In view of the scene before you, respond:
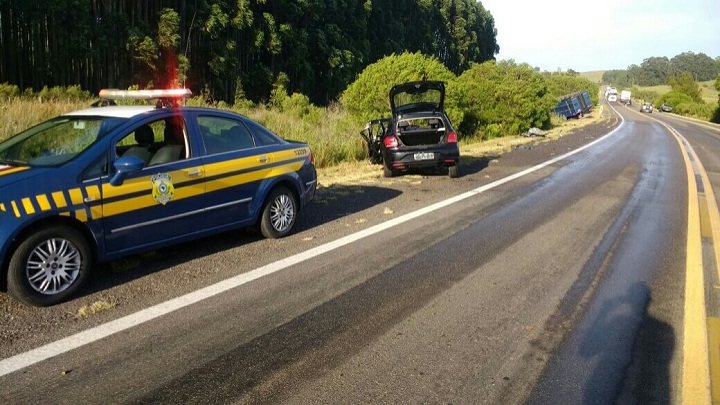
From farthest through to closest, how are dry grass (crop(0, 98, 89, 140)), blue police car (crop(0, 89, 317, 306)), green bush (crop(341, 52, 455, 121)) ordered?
green bush (crop(341, 52, 455, 121))
dry grass (crop(0, 98, 89, 140))
blue police car (crop(0, 89, 317, 306))

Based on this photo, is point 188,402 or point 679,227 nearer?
point 188,402

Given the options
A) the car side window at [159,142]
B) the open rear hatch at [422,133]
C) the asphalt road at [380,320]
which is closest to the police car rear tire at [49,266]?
the asphalt road at [380,320]

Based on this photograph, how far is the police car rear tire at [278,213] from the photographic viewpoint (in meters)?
6.36

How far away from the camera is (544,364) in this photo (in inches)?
144

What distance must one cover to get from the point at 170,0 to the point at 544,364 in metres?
29.1

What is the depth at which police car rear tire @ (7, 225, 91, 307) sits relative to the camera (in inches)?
164

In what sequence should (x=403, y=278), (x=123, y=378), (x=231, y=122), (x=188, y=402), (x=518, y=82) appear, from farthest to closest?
(x=518, y=82) < (x=231, y=122) < (x=403, y=278) < (x=123, y=378) < (x=188, y=402)

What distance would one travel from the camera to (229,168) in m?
5.83

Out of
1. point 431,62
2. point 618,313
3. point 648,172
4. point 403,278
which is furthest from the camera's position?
point 431,62

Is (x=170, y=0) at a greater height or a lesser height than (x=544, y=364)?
greater

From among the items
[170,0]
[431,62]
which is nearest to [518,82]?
[431,62]

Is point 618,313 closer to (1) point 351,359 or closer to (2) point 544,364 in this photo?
(2) point 544,364

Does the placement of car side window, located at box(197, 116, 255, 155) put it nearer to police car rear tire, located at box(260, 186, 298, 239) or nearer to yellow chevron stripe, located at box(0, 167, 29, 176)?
police car rear tire, located at box(260, 186, 298, 239)

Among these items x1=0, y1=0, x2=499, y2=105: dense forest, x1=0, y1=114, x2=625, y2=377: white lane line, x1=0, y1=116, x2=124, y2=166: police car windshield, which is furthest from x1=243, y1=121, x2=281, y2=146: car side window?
x1=0, y1=0, x2=499, y2=105: dense forest
